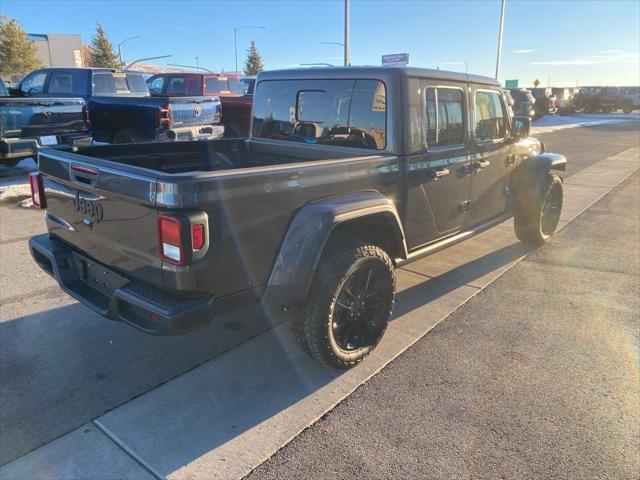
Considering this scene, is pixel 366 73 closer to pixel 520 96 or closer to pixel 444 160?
pixel 444 160

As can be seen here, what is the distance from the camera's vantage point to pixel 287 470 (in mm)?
2365

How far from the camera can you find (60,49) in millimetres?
65125

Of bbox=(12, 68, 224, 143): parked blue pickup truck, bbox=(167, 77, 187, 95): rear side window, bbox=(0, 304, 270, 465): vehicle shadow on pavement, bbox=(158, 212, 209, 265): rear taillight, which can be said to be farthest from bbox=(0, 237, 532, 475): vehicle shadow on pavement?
bbox=(167, 77, 187, 95): rear side window

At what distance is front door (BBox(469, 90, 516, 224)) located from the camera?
435 cm

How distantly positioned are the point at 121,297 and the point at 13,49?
48.6m

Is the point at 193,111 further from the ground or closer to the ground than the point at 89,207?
further from the ground

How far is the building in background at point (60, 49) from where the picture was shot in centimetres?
6397

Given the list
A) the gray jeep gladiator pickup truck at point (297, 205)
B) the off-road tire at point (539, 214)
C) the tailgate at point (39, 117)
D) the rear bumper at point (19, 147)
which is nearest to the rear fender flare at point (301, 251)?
the gray jeep gladiator pickup truck at point (297, 205)

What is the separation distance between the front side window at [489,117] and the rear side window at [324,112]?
1.26m

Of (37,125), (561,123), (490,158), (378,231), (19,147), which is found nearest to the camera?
(378,231)

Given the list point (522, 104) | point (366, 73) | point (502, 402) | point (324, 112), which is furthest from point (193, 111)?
point (522, 104)

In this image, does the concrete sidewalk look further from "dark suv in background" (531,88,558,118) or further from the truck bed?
"dark suv in background" (531,88,558,118)

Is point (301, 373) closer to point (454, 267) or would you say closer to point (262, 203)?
point (262, 203)

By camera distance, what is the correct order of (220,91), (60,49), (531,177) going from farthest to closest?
1. (60,49)
2. (220,91)
3. (531,177)
